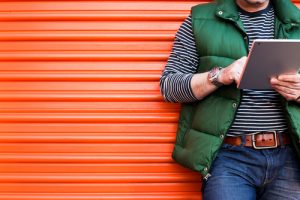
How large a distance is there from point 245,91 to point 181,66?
16.1 inches

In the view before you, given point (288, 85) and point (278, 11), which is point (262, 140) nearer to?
point (288, 85)

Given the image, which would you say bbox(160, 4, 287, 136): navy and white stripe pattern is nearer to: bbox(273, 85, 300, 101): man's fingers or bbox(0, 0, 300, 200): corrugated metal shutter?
bbox(273, 85, 300, 101): man's fingers

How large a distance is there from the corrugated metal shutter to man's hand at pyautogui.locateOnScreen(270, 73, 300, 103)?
834 millimetres

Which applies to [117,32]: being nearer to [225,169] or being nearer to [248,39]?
[248,39]

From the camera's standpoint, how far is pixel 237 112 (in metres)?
2.21

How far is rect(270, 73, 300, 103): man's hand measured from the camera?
200 centimetres

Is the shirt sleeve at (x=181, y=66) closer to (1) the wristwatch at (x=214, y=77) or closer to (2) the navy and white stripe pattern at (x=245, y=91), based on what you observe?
(2) the navy and white stripe pattern at (x=245, y=91)

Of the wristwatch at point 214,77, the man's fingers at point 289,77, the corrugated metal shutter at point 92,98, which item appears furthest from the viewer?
the corrugated metal shutter at point 92,98

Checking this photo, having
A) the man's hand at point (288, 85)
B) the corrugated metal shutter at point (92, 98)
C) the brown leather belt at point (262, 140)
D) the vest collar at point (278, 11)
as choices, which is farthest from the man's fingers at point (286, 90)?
the corrugated metal shutter at point (92, 98)

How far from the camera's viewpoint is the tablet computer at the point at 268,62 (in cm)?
178

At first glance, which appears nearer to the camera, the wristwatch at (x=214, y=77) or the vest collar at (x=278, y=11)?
the wristwatch at (x=214, y=77)

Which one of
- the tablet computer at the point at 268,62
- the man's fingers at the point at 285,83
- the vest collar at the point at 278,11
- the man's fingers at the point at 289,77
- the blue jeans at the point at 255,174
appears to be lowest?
the blue jeans at the point at 255,174

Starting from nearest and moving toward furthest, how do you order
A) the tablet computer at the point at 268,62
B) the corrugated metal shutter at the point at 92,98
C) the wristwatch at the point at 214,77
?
1. the tablet computer at the point at 268,62
2. the wristwatch at the point at 214,77
3. the corrugated metal shutter at the point at 92,98

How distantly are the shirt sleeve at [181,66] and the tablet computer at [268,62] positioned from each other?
401 millimetres
